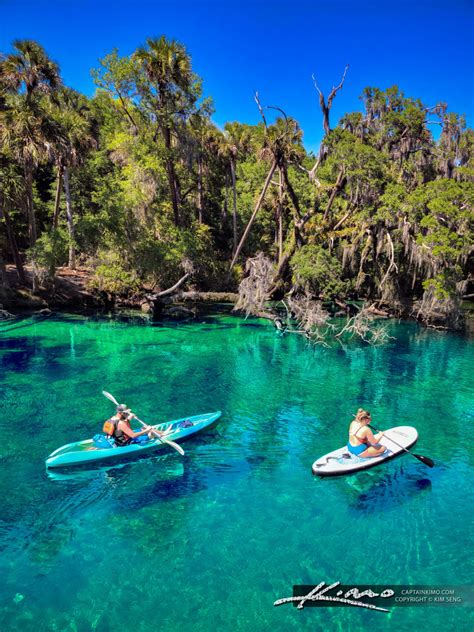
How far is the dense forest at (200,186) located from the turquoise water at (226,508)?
→ 1076 cm

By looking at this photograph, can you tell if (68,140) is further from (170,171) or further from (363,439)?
(363,439)

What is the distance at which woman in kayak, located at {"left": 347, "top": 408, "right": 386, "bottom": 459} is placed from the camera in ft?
37.6

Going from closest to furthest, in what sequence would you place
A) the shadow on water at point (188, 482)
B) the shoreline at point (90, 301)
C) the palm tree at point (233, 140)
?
1. the shadow on water at point (188, 482)
2. the shoreline at point (90, 301)
3. the palm tree at point (233, 140)

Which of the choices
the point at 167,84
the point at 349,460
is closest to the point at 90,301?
the point at 167,84

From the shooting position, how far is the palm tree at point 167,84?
2717 cm

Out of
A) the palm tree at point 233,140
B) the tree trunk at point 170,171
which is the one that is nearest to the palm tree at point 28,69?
the tree trunk at point 170,171

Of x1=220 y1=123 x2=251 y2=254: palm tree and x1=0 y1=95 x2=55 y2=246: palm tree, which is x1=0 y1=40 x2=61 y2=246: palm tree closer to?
x1=0 y1=95 x2=55 y2=246: palm tree

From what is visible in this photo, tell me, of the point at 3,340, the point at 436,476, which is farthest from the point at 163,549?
the point at 3,340

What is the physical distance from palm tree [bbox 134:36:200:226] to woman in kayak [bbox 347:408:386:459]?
23420 mm

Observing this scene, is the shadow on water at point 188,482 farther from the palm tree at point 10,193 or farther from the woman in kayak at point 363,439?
the palm tree at point 10,193

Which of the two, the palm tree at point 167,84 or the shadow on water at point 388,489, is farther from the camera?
the palm tree at point 167,84

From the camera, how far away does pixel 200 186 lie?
3800cm

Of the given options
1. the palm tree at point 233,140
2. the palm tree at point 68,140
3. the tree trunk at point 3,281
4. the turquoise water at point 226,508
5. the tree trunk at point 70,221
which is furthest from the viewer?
the palm tree at point 233,140

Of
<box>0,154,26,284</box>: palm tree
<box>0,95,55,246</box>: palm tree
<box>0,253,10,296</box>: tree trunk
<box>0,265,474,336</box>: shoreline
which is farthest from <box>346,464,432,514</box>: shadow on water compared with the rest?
<box>0,154,26,284</box>: palm tree
